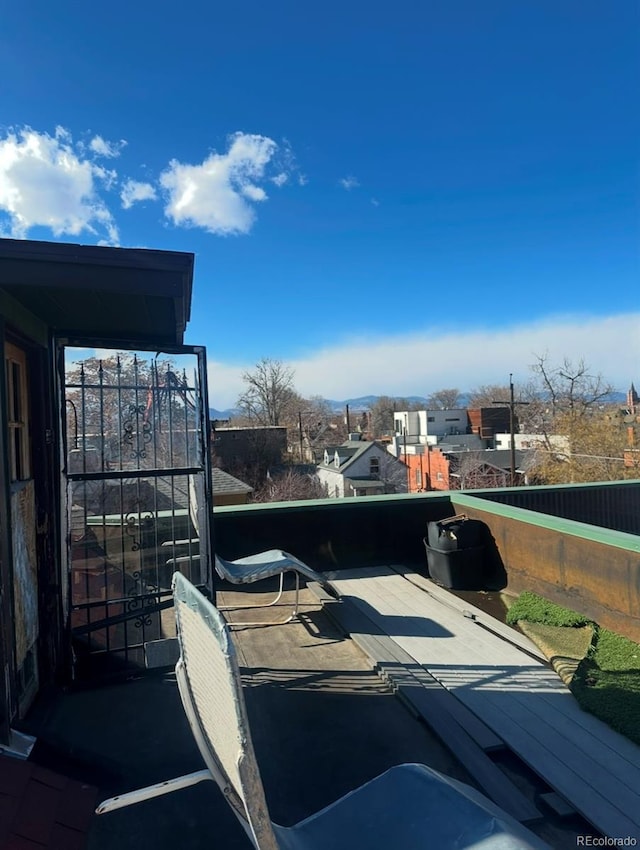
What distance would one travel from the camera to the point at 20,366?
285 cm

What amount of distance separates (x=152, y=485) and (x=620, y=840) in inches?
122

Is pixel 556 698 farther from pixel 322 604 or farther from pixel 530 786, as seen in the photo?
pixel 322 604

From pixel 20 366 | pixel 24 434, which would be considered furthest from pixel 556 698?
pixel 20 366

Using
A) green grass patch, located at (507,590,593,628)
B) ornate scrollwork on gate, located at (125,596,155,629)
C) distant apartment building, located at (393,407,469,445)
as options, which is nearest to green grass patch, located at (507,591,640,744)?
green grass patch, located at (507,590,593,628)

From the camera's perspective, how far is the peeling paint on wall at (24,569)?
2.46 meters

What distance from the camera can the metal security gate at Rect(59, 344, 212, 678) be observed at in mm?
A: 3113

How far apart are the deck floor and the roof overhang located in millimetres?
2616

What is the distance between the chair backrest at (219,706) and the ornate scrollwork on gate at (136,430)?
2155mm

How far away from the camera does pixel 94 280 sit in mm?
2219

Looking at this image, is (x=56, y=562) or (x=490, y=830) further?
(x=56, y=562)

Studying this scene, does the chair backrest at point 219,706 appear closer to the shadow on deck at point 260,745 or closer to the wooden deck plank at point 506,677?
the shadow on deck at point 260,745

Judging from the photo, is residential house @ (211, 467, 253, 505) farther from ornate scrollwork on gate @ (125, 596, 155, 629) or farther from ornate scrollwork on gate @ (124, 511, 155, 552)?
ornate scrollwork on gate @ (125, 596, 155, 629)

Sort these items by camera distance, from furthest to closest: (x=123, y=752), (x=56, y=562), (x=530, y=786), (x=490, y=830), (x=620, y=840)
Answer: (x=56, y=562) → (x=123, y=752) → (x=530, y=786) → (x=620, y=840) → (x=490, y=830)

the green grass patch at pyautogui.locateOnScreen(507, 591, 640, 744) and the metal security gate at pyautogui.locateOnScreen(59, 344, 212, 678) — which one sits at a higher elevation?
the metal security gate at pyautogui.locateOnScreen(59, 344, 212, 678)
